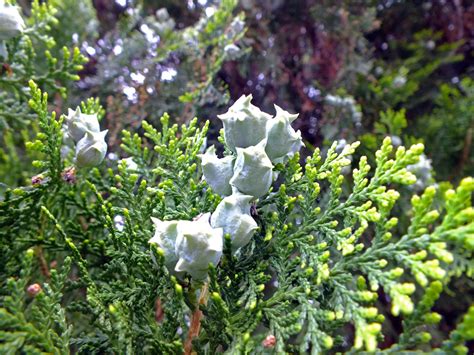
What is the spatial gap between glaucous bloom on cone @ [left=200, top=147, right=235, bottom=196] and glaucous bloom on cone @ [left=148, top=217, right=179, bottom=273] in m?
0.13

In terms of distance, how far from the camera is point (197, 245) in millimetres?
752

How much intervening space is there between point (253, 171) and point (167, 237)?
204mm

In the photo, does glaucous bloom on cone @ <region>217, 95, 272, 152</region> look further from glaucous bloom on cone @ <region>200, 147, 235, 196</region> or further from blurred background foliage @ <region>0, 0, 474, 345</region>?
blurred background foliage @ <region>0, 0, 474, 345</region>

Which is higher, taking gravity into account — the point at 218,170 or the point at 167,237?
the point at 218,170

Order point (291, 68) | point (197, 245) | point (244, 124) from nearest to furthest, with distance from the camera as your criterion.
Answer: point (197, 245) < point (244, 124) < point (291, 68)

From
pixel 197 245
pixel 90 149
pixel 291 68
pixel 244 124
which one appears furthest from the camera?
pixel 291 68

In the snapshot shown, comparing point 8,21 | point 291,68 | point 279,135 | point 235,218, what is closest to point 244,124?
point 279,135

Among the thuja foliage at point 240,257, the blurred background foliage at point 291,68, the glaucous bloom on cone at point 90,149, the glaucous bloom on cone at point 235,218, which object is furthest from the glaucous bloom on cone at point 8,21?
the glaucous bloom on cone at point 235,218

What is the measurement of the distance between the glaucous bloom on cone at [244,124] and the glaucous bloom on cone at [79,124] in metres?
0.36

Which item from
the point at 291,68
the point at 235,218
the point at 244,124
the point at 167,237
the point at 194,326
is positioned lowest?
the point at 194,326

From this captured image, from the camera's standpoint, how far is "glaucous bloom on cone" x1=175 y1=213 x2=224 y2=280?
0.75 m

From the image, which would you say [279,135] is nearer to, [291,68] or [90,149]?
[90,149]

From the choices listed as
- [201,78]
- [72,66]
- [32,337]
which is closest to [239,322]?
[32,337]

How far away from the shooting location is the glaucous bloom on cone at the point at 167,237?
81cm
